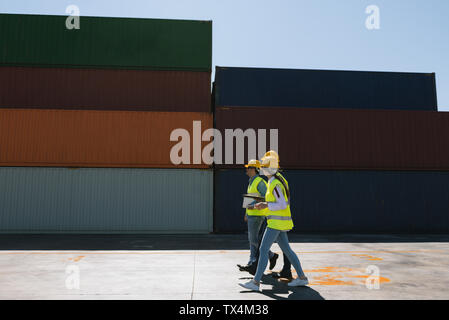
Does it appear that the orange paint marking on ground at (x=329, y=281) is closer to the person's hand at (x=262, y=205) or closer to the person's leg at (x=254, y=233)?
the person's leg at (x=254, y=233)

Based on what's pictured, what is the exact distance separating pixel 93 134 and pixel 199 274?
10548mm

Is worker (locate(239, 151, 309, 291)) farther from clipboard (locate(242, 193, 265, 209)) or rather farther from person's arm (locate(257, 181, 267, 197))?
person's arm (locate(257, 181, 267, 197))

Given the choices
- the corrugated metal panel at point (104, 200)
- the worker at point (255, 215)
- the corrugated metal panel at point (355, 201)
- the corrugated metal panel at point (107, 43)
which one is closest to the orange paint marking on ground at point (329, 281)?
the worker at point (255, 215)

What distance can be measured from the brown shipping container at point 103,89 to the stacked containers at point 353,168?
84.0 inches

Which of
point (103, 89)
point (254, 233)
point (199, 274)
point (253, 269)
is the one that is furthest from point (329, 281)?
point (103, 89)

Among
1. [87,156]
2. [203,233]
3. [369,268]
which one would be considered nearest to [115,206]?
[87,156]

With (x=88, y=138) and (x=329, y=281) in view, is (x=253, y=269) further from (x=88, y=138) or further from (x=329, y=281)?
(x=88, y=138)

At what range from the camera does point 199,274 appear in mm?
5664

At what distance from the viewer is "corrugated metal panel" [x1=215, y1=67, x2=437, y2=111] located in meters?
15.9

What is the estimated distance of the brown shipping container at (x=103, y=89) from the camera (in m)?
15.4

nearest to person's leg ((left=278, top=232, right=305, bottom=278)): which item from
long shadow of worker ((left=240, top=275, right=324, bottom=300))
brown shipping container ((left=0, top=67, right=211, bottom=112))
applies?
long shadow of worker ((left=240, top=275, right=324, bottom=300))

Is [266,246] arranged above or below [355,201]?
above

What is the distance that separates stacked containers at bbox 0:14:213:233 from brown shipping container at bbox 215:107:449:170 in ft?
9.60

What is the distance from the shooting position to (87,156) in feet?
46.1
